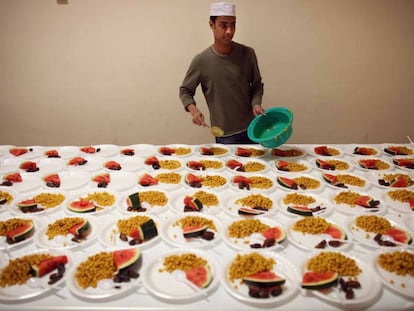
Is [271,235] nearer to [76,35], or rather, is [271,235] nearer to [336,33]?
[336,33]

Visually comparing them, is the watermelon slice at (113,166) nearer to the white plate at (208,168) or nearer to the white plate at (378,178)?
the white plate at (208,168)

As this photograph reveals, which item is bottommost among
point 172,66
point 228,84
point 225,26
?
point 228,84

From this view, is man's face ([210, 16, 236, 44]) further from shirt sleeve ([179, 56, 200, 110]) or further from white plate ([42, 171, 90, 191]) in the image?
white plate ([42, 171, 90, 191])

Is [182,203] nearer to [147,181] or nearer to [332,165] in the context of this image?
[147,181]

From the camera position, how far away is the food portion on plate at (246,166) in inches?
103

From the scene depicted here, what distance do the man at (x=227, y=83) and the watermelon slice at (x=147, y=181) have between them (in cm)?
97

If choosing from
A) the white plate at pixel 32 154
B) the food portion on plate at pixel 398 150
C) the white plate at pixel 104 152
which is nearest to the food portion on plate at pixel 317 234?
the food portion on plate at pixel 398 150

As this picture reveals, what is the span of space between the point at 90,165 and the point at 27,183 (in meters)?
0.50

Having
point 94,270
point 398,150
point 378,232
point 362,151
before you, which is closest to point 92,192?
point 94,270

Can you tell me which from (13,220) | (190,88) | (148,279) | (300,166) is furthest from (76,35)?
(148,279)

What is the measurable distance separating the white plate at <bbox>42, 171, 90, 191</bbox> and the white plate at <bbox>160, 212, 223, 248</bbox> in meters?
0.89

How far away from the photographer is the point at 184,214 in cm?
199

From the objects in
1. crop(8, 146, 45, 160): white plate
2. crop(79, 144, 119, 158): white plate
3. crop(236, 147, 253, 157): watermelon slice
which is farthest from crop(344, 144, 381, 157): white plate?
crop(8, 146, 45, 160): white plate

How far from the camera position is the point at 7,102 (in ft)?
15.9
